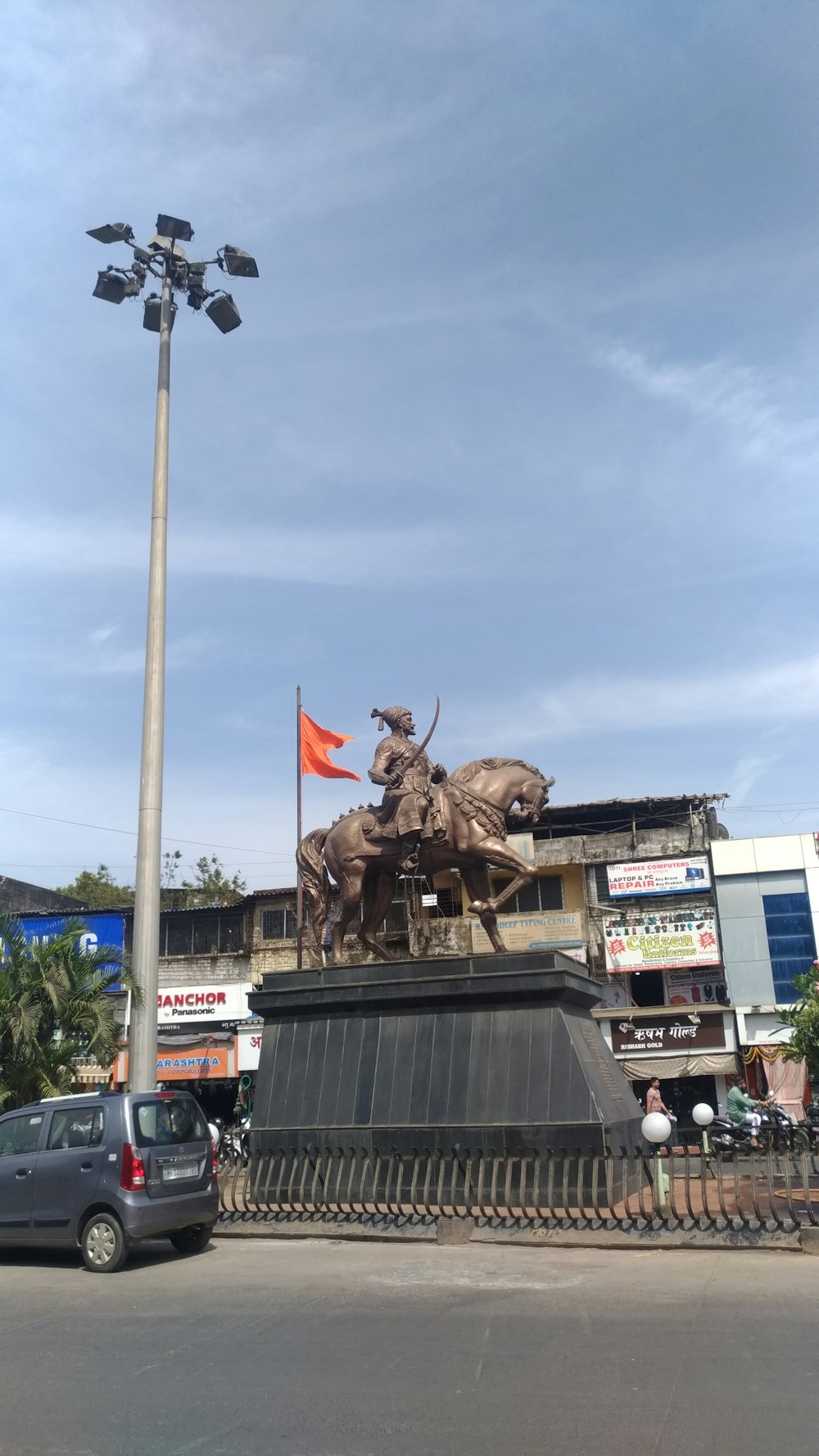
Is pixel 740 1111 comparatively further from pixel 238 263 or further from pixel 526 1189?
pixel 238 263

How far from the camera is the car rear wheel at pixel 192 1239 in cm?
1041

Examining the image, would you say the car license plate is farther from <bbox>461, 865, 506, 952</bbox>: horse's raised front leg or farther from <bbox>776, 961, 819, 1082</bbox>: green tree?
<bbox>776, 961, 819, 1082</bbox>: green tree

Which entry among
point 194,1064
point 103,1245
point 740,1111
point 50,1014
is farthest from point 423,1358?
point 194,1064

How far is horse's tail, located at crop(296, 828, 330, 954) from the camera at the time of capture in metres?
15.4

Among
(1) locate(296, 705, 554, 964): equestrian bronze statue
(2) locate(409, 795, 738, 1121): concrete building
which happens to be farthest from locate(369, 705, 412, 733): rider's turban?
(2) locate(409, 795, 738, 1121): concrete building

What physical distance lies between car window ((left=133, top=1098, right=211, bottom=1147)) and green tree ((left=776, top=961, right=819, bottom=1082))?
688 cm

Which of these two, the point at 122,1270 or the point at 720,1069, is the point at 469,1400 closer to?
the point at 122,1270

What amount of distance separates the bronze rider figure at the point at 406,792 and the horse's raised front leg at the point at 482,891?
73 cm

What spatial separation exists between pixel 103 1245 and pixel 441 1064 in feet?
14.5

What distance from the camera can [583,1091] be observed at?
11758mm

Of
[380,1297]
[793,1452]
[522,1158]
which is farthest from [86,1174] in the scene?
[793,1452]

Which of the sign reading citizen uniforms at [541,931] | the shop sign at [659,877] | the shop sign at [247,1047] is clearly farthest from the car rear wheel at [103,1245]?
the shop sign at [659,877]

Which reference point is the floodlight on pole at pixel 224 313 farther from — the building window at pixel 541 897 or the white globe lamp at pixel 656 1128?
the building window at pixel 541 897

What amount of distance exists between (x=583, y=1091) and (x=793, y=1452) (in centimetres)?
726
